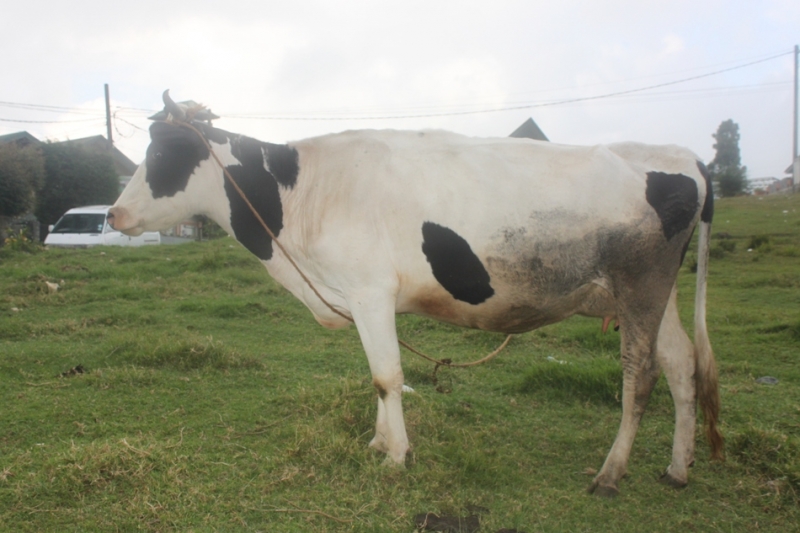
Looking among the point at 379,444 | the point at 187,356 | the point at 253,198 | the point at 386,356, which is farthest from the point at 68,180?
the point at 386,356

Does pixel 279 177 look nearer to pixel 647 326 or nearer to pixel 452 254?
pixel 452 254

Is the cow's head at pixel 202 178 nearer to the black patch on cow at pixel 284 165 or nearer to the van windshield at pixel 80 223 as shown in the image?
the black patch on cow at pixel 284 165

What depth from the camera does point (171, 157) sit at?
4.59 meters

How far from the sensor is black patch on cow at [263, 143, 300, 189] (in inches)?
177

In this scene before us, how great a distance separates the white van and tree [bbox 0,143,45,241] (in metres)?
2.93

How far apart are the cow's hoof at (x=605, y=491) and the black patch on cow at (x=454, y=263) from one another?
127 centimetres

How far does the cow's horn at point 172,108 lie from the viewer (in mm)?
4535

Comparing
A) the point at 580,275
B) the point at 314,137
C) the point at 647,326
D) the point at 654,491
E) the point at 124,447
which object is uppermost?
the point at 314,137

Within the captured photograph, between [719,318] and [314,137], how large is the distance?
608 centimetres

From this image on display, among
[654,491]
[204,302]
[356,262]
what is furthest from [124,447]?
[204,302]

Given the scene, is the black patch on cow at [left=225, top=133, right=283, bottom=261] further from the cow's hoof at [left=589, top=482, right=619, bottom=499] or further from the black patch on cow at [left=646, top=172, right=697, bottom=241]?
the cow's hoof at [left=589, top=482, right=619, bottom=499]

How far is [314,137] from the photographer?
457 centimetres

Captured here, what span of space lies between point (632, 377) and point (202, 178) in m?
3.13

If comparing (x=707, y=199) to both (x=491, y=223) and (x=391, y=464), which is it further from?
(x=391, y=464)
